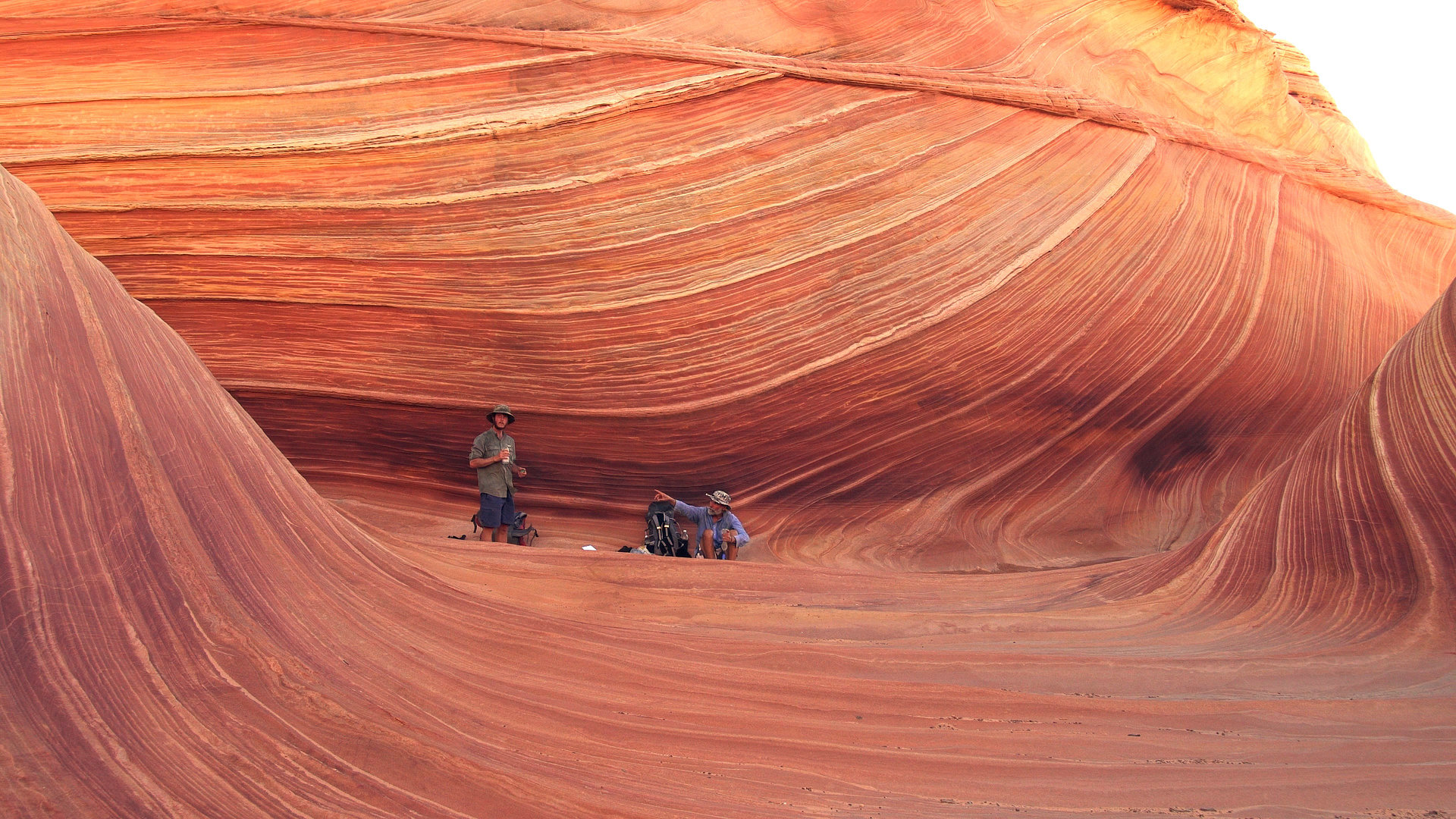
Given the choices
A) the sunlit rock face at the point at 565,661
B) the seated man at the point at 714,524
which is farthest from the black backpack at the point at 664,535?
the sunlit rock face at the point at 565,661

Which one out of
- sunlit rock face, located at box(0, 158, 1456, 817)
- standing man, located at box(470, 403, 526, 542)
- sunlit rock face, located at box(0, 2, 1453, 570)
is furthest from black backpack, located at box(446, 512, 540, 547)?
sunlit rock face, located at box(0, 158, 1456, 817)

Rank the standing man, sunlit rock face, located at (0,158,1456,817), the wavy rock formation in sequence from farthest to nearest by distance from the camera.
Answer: the standing man < the wavy rock formation < sunlit rock face, located at (0,158,1456,817)

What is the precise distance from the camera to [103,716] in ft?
7.73

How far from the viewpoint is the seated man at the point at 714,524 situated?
5.53m

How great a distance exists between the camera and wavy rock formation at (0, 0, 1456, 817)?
2732 millimetres

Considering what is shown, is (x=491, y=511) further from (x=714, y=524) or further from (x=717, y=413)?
(x=717, y=413)

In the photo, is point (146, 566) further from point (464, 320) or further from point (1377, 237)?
Result: point (1377, 237)

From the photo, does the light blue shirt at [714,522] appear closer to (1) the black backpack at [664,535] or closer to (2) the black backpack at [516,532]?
(1) the black backpack at [664,535]

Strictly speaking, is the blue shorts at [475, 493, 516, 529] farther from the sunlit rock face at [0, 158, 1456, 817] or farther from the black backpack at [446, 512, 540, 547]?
the sunlit rock face at [0, 158, 1456, 817]

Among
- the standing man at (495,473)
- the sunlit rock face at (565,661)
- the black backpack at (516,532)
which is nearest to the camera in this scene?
the sunlit rock face at (565,661)

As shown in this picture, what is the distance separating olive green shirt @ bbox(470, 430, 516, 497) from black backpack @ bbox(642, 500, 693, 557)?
827mm

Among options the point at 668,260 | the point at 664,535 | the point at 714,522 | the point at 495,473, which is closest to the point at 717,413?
the point at 714,522

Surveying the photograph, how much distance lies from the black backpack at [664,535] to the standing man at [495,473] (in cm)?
77

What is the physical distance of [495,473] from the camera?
5270 mm
